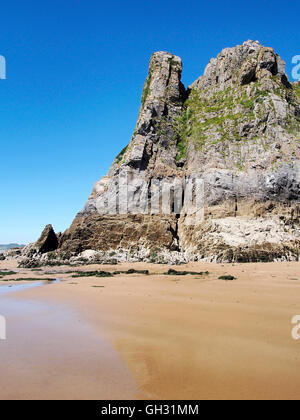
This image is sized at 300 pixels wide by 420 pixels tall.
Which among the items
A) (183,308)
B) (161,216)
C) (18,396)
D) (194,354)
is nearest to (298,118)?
(161,216)

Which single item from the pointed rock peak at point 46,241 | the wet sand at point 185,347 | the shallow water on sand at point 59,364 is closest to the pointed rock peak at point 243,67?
the pointed rock peak at point 46,241

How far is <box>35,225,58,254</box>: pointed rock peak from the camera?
102 feet

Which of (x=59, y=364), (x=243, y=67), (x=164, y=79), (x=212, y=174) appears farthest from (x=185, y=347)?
(x=164, y=79)

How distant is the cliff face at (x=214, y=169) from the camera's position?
75.4ft

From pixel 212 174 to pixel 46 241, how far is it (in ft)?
63.7

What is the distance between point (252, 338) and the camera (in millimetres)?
4648

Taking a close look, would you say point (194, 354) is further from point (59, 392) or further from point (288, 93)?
point (288, 93)

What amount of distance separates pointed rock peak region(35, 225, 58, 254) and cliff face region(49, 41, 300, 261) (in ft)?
6.24

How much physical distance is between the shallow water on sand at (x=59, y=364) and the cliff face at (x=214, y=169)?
16929 millimetres

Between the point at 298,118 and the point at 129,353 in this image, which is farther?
the point at 298,118

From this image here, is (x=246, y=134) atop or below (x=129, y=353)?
atop

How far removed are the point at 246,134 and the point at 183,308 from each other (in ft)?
86.2

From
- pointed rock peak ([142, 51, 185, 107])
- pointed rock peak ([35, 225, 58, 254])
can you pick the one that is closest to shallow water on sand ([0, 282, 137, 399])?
pointed rock peak ([35, 225, 58, 254])

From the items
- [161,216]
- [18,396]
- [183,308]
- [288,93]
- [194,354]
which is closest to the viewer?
[18,396]
